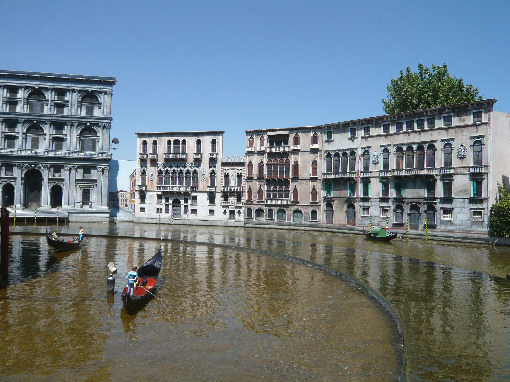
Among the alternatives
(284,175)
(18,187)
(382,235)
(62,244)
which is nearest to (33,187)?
(18,187)

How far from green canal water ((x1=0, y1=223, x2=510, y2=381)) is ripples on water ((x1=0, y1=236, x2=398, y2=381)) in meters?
0.05

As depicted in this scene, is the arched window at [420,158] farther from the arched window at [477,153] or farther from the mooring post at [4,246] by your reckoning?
the mooring post at [4,246]

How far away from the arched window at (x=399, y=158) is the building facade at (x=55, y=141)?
42.7 metres

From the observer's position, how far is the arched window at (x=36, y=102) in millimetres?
62812

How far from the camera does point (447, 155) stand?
44.1 m

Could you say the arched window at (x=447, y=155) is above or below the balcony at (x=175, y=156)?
below

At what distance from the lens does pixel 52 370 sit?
10.9 metres

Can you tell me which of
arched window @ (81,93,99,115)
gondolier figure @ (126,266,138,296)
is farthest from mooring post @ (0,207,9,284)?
arched window @ (81,93,99,115)

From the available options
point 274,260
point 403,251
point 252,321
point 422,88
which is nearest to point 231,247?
point 274,260

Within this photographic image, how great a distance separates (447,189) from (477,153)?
4.80 meters

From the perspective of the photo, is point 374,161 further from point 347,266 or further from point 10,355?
point 10,355

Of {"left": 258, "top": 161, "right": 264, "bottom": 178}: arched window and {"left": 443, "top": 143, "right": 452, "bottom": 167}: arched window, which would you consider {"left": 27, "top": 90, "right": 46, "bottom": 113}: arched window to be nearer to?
{"left": 258, "top": 161, "right": 264, "bottom": 178}: arched window

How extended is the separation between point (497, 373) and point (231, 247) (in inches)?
1005

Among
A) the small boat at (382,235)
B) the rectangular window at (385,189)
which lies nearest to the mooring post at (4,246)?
the small boat at (382,235)
